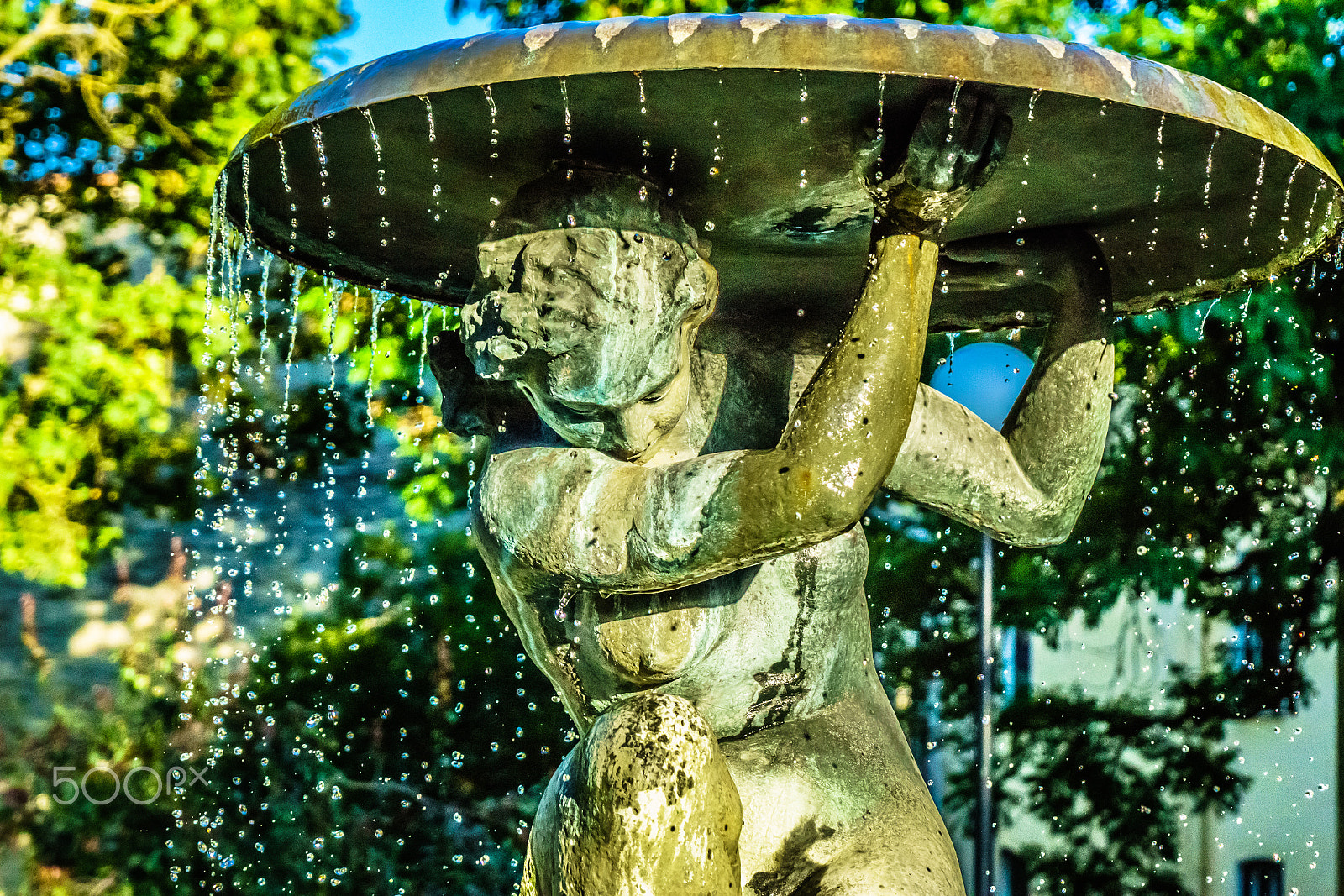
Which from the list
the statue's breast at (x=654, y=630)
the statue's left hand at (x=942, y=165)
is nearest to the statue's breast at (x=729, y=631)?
the statue's breast at (x=654, y=630)

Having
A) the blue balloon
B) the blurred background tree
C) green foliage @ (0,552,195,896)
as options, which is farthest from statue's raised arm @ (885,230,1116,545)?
green foliage @ (0,552,195,896)

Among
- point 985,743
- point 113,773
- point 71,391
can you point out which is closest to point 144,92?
point 71,391

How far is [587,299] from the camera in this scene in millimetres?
1959

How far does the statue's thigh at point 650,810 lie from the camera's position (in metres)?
1.88

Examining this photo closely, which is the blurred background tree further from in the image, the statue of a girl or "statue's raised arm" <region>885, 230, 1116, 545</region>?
"statue's raised arm" <region>885, 230, 1116, 545</region>

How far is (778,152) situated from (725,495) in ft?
1.62

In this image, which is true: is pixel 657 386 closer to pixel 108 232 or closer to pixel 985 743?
pixel 985 743

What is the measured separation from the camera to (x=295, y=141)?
2049mm

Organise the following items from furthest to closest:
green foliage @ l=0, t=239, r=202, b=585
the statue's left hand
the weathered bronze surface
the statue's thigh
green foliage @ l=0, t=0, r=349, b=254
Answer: green foliage @ l=0, t=0, r=349, b=254 → green foliage @ l=0, t=239, r=202, b=585 → the statue's thigh → the statue's left hand → the weathered bronze surface

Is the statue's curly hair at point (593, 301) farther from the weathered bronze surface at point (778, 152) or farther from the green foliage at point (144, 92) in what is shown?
the green foliage at point (144, 92)

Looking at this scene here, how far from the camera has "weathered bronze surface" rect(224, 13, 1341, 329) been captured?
166cm

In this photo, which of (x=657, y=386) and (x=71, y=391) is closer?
(x=657, y=386)

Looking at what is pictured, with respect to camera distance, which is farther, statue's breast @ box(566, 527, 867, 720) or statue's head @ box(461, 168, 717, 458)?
statue's breast @ box(566, 527, 867, 720)

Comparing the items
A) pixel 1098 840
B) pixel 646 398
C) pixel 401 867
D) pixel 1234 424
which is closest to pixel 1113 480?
pixel 1234 424
